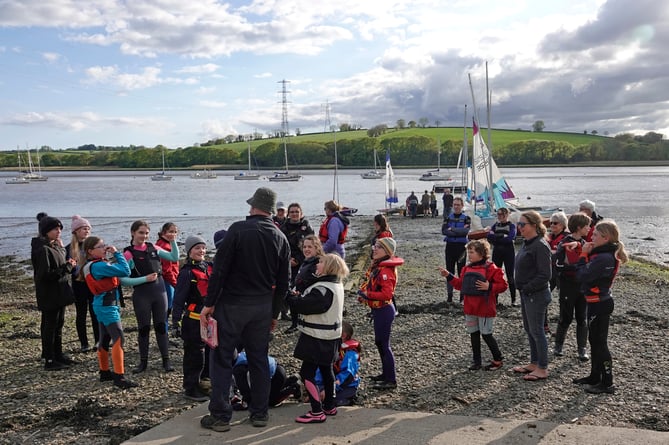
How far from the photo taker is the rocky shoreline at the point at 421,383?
5.25 meters

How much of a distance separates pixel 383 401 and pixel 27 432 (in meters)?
3.41

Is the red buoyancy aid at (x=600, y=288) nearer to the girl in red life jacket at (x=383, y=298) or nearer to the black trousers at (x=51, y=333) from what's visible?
the girl in red life jacket at (x=383, y=298)

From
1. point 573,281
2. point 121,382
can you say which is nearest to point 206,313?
point 121,382

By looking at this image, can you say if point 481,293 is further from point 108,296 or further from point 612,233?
point 108,296

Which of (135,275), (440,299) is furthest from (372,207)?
(135,275)

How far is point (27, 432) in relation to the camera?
507 centimetres

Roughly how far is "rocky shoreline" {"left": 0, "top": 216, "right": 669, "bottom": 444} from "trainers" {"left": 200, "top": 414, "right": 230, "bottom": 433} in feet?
2.15

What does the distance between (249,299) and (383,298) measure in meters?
1.67

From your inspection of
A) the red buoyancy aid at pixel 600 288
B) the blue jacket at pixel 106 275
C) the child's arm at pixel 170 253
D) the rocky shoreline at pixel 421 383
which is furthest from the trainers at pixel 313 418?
the child's arm at pixel 170 253

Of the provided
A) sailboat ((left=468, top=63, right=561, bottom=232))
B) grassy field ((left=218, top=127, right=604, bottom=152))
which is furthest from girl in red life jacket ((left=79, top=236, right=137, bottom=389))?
grassy field ((left=218, top=127, right=604, bottom=152))

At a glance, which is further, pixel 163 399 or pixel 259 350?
pixel 163 399

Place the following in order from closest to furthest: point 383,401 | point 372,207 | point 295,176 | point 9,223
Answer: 1. point 383,401
2. point 9,223
3. point 372,207
4. point 295,176

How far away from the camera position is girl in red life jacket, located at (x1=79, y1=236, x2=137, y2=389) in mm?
6098

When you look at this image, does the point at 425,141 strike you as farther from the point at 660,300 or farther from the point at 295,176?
the point at 660,300
